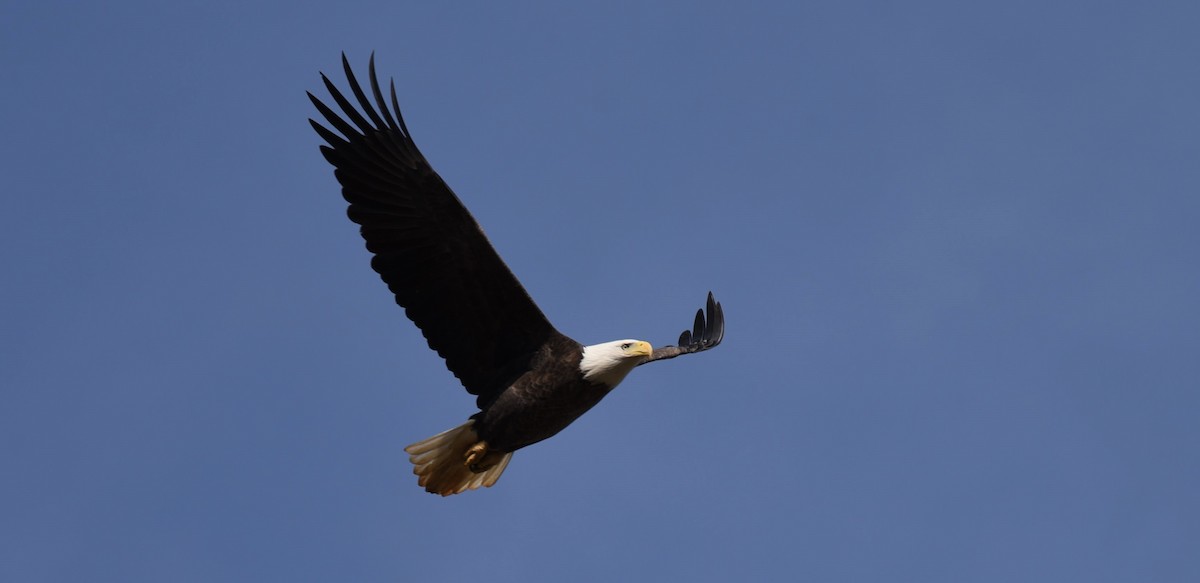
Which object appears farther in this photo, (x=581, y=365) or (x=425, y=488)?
(x=425, y=488)

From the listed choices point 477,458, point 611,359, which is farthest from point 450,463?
point 611,359

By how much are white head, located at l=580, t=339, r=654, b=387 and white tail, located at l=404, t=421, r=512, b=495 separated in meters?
1.04

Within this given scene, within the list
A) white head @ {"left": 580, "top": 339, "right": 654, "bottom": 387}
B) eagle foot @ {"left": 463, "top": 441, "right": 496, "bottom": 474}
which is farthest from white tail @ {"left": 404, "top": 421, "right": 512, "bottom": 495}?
white head @ {"left": 580, "top": 339, "right": 654, "bottom": 387}

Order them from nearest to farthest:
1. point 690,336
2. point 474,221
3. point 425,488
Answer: point 474,221 < point 425,488 < point 690,336

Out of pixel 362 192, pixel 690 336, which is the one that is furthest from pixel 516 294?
pixel 690 336

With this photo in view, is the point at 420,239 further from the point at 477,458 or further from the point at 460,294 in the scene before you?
the point at 477,458

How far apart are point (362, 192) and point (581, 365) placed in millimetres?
2074

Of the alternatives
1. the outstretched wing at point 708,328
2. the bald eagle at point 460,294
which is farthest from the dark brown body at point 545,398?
the outstretched wing at point 708,328

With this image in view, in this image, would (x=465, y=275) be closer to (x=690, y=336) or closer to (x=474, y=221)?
(x=474, y=221)

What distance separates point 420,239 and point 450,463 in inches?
72.5

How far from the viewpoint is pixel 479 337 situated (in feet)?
37.8

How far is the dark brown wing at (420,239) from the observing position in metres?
11.2

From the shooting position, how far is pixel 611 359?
1131 cm

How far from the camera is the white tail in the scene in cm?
1172
